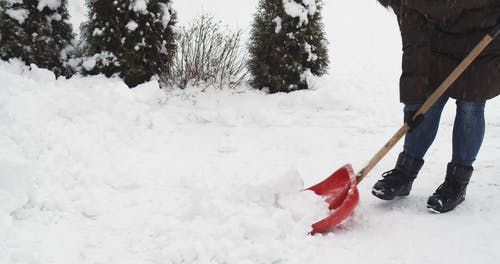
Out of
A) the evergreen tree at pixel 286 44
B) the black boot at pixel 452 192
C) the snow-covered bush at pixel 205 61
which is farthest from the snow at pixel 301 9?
the black boot at pixel 452 192

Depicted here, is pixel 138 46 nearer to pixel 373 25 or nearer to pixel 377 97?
pixel 377 97

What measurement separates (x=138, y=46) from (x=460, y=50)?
3260mm

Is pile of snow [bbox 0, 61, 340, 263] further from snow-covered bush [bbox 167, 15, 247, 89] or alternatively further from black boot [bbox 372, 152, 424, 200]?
snow-covered bush [bbox 167, 15, 247, 89]

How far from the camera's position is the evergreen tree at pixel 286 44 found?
4.91 meters

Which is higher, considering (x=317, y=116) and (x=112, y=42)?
(x=112, y=42)

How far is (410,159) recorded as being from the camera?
2.81 m

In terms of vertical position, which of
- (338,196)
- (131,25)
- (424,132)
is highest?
(131,25)

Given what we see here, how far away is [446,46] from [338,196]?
110 cm

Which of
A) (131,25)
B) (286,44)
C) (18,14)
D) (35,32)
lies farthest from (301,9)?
(18,14)

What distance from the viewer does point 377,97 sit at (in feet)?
16.6

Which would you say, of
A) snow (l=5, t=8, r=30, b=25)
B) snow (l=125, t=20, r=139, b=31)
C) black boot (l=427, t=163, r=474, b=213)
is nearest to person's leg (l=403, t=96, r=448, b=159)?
black boot (l=427, t=163, r=474, b=213)

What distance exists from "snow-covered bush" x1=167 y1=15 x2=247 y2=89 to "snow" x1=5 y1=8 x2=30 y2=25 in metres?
1.55

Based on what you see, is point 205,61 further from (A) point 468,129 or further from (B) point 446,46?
(A) point 468,129

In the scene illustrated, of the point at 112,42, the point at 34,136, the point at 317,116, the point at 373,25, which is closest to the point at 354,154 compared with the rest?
the point at 317,116
